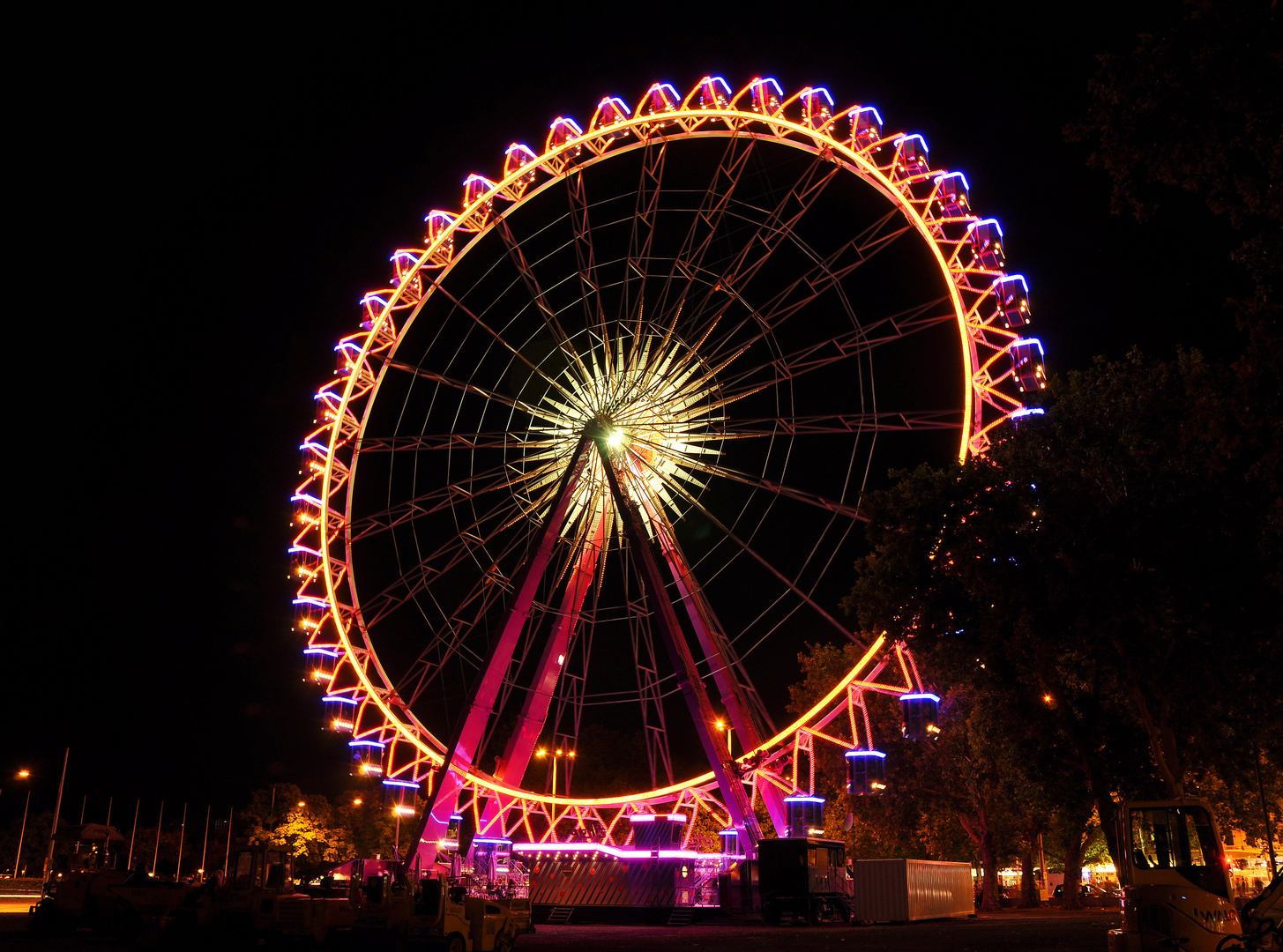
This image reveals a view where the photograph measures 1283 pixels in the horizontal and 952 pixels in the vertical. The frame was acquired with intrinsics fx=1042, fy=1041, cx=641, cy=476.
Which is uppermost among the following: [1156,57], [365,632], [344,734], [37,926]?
[1156,57]

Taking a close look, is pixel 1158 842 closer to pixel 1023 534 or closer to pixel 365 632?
pixel 1023 534

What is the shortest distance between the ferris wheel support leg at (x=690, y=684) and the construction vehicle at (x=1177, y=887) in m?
12.2

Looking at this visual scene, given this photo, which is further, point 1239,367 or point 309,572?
point 309,572

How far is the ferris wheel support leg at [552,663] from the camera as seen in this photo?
28.2m

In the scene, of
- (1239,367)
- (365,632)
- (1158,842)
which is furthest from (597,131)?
(1158,842)

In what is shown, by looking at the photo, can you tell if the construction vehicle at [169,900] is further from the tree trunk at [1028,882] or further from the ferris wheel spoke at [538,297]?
the tree trunk at [1028,882]

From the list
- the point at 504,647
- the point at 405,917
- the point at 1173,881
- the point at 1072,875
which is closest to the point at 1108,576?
the point at 1173,881

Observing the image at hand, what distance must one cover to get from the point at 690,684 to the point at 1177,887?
44.1 feet

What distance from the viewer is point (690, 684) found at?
82.3 feet

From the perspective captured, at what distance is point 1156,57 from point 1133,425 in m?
8.30

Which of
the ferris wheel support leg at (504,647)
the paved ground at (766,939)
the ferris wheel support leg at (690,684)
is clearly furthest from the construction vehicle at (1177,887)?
the ferris wheel support leg at (504,647)

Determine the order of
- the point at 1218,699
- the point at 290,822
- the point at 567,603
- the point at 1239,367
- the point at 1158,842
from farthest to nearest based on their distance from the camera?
1. the point at 290,822
2. the point at 567,603
3. the point at 1218,699
4. the point at 1158,842
5. the point at 1239,367

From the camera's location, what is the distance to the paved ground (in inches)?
693

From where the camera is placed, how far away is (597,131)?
29.2 metres
